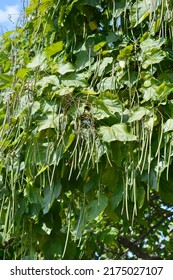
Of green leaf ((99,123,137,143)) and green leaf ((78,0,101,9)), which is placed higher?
green leaf ((78,0,101,9))

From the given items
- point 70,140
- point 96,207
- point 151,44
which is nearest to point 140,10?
point 151,44

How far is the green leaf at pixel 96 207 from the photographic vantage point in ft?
3.51

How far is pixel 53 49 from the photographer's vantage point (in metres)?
1.14

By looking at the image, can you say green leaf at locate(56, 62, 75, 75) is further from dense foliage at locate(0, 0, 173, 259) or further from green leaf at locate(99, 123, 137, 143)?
green leaf at locate(99, 123, 137, 143)

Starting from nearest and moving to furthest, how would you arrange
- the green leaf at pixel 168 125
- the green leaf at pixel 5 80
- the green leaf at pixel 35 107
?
the green leaf at pixel 168 125
the green leaf at pixel 35 107
the green leaf at pixel 5 80

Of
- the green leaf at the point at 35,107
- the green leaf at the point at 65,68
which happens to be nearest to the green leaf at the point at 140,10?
the green leaf at the point at 65,68

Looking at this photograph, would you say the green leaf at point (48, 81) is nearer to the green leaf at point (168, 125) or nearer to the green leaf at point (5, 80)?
the green leaf at point (5, 80)

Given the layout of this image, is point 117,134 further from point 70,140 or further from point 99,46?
point 99,46

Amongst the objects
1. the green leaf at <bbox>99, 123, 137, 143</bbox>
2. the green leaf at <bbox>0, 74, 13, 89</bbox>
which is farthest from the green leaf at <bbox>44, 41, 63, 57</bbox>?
the green leaf at <bbox>99, 123, 137, 143</bbox>

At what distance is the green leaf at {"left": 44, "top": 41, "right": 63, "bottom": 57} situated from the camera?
1.14 metres

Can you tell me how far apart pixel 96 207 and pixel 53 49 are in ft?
1.14
